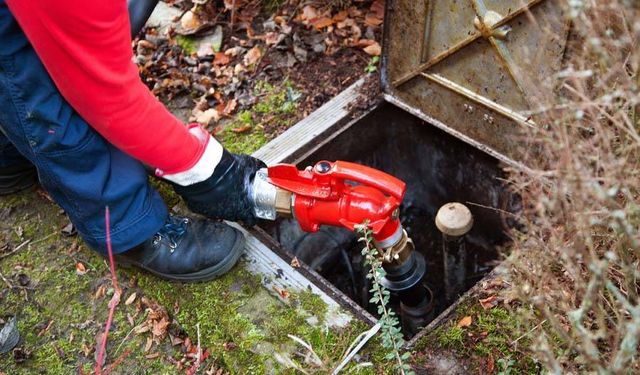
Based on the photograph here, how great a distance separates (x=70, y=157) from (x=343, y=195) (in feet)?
3.06

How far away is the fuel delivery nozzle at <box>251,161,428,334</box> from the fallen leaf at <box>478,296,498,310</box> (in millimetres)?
335

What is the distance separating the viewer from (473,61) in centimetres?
267

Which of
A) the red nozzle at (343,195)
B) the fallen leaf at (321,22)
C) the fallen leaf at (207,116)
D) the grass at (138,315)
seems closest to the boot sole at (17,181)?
the grass at (138,315)

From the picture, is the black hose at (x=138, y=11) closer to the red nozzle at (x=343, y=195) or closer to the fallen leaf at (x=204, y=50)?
the red nozzle at (x=343, y=195)

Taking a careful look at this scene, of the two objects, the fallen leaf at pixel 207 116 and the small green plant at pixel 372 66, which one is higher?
the small green plant at pixel 372 66

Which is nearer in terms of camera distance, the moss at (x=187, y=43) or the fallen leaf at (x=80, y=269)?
the fallen leaf at (x=80, y=269)

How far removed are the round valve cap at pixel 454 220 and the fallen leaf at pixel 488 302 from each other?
418 mm

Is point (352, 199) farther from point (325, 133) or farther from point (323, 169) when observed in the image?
point (325, 133)

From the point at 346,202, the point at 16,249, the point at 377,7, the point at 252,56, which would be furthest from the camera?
the point at 377,7

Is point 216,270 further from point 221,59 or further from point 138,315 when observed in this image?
point 221,59

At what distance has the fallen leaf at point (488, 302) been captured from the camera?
7.64ft

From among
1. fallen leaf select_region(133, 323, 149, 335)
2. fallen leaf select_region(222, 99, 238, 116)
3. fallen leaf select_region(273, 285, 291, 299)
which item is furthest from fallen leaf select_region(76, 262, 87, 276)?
fallen leaf select_region(222, 99, 238, 116)

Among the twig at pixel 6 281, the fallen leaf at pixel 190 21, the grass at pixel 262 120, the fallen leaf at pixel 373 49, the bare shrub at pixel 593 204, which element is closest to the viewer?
the bare shrub at pixel 593 204

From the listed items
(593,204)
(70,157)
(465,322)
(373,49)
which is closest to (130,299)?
(70,157)
